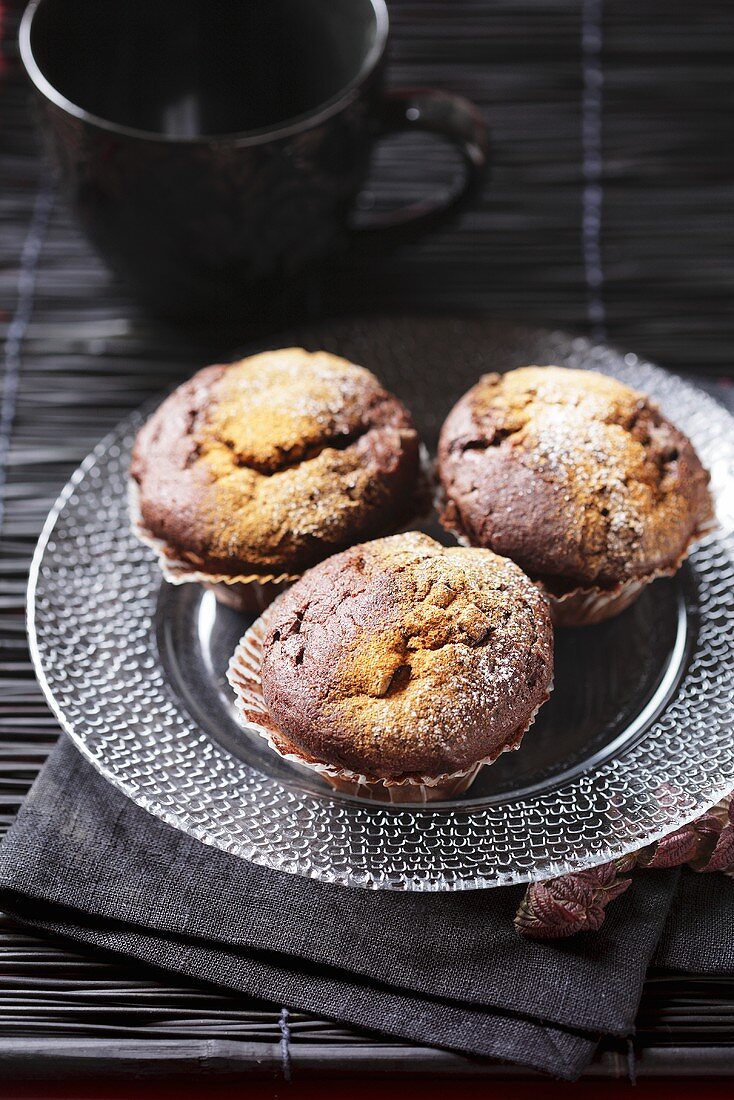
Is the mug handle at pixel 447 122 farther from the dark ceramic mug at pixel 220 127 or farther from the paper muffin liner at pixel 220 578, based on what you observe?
the paper muffin liner at pixel 220 578

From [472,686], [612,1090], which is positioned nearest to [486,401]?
[472,686]

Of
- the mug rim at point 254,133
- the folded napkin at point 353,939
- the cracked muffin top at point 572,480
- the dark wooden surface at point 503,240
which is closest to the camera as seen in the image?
the folded napkin at point 353,939

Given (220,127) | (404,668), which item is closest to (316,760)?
(404,668)

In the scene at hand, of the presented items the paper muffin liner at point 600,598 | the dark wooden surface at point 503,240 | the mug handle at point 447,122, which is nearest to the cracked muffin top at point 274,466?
the paper muffin liner at point 600,598

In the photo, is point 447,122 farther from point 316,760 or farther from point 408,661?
point 316,760

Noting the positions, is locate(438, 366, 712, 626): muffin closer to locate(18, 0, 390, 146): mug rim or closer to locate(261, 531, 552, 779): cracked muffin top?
locate(261, 531, 552, 779): cracked muffin top

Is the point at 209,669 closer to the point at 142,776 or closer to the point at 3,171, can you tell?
the point at 142,776

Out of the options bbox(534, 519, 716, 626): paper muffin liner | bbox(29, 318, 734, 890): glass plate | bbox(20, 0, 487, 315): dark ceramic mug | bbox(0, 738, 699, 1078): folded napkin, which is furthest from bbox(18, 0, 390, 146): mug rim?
bbox(0, 738, 699, 1078): folded napkin

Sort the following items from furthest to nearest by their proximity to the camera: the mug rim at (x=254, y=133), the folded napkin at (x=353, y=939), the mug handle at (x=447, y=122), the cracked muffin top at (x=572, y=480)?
the mug handle at (x=447, y=122)
the mug rim at (x=254, y=133)
the cracked muffin top at (x=572, y=480)
the folded napkin at (x=353, y=939)
